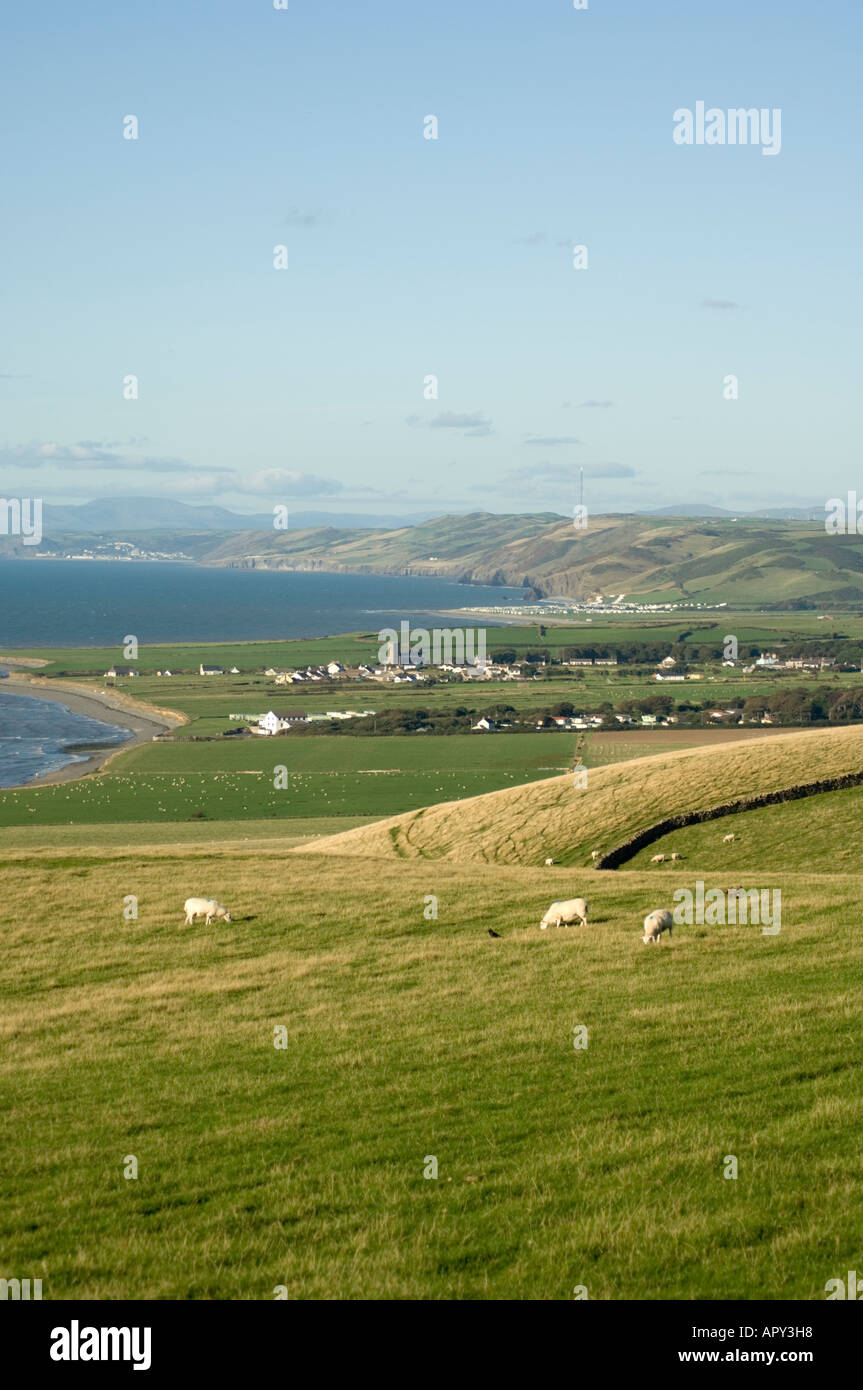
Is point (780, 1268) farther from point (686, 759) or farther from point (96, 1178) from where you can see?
point (686, 759)

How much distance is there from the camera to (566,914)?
28.7m

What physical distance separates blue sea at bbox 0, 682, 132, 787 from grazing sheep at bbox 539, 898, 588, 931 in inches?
3880

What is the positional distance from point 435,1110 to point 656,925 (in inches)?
444

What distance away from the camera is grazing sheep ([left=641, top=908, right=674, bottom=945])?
84.6 feet

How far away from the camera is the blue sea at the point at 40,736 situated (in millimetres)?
129000

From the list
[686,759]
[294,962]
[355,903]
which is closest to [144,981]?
[294,962]

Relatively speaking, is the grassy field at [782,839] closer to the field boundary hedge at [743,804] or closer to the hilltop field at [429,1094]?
the field boundary hedge at [743,804]

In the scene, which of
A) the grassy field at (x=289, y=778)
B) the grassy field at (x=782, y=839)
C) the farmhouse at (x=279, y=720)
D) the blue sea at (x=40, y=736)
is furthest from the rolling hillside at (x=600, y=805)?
the farmhouse at (x=279, y=720)

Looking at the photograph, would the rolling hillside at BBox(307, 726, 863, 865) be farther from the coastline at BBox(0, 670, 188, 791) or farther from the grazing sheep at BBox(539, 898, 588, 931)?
the coastline at BBox(0, 670, 188, 791)

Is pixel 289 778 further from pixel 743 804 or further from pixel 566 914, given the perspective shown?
pixel 566 914

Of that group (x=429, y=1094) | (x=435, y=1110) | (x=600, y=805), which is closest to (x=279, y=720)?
(x=600, y=805)

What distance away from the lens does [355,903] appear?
32.1 meters

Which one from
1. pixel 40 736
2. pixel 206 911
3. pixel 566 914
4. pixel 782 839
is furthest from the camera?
pixel 40 736

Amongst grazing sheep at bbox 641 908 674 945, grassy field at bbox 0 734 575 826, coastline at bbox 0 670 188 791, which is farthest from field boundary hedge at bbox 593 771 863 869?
coastline at bbox 0 670 188 791
